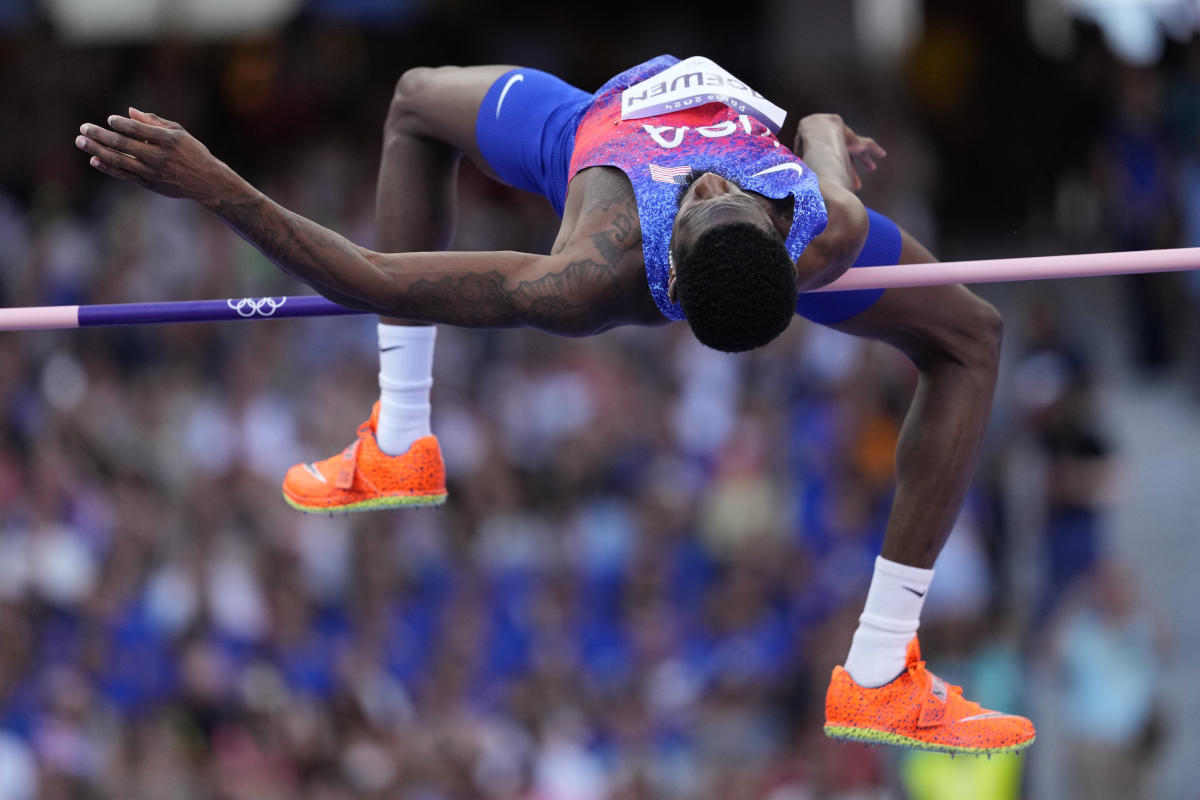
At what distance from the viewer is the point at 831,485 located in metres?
9.30

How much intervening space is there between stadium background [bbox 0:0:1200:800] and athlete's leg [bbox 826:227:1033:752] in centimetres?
328

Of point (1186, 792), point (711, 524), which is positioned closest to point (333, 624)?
point (711, 524)

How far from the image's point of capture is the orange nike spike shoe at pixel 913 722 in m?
5.09

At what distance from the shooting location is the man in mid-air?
405 cm

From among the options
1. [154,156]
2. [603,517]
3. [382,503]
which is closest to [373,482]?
[382,503]

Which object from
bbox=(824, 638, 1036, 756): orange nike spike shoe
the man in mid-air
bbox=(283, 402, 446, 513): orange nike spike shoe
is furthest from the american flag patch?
bbox=(824, 638, 1036, 756): orange nike spike shoe

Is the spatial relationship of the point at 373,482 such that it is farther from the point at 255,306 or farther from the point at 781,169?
the point at 781,169

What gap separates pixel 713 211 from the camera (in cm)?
409

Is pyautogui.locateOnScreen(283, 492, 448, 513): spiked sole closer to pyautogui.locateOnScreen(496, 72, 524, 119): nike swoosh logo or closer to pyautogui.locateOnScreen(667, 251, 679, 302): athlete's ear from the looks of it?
pyautogui.locateOnScreen(496, 72, 524, 119): nike swoosh logo

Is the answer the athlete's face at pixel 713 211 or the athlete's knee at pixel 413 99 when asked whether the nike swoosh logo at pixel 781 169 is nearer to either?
the athlete's face at pixel 713 211

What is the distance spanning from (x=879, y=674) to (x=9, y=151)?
9.93m

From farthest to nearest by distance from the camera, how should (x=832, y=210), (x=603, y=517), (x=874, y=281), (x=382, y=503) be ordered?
(x=603, y=517)
(x=382, y=503)
(x=874, y=281)
(x=832, y=210)

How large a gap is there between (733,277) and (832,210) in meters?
0.49

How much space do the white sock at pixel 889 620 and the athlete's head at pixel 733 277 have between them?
1327mm
